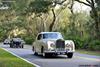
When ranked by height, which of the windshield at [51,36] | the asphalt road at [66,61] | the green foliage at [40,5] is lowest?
the asphalt road at [66,61]

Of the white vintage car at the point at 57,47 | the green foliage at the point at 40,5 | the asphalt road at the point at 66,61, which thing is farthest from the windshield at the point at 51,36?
the green foliage at the point at 40,5

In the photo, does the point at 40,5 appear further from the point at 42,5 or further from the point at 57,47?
the point at 57,47

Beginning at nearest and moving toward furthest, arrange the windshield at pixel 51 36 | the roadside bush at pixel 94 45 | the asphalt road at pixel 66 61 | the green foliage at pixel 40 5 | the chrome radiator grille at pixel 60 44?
the asphalt road at pixel 66 61
the chrome radiator grille at pixel 60 44
the windshield at pixel 51 36
the roadside bush at pixel 94 45
the green foliage at pixel 40 5

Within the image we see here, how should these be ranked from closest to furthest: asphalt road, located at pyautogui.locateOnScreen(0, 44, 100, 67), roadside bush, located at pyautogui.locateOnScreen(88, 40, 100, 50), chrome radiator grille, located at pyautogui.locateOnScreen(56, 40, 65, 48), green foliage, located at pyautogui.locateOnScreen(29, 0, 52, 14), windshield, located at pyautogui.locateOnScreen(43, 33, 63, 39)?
asphalt road, located at pyautogui.locateOnScreen(0, 44, 100, 67) < chrome radiator grille, located at pyautogui.locateOnScreen(56, 40, 65, 48) < windshield, located at pyautogui.locateOnScreen(43, 33, 63, 39) < roadside bush, located at pyautogui.locateOnScreen(88, 40, 100, 50) < green foliage, located at pyautogui.locateOnScreen(29, 0, 52, 14)

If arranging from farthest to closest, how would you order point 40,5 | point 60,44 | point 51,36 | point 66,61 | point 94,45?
point 40,5
point 94,45
point 51,36
point 60,44
point 66,61

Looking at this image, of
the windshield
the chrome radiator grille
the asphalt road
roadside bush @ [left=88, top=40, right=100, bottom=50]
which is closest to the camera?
the asphalt road

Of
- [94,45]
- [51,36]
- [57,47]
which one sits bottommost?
[94,45]

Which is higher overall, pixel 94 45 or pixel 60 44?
pixel 60 44

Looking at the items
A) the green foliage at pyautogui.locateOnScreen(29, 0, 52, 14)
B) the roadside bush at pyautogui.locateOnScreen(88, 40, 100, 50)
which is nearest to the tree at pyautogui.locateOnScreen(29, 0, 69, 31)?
the green foliage at pyautogui.locateOnScreen(29, 0, 52, 14)

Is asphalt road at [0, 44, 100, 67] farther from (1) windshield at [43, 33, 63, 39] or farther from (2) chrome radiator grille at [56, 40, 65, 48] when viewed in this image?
(1) windshield at [43, 33, 63, 39]

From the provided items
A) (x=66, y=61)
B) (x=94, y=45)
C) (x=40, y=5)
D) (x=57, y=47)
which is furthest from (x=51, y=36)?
(x=40, y=5)

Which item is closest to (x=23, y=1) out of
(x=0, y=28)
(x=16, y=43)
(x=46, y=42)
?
(x=16, y=43)

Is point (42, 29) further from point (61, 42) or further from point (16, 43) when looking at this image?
point (61, 42)

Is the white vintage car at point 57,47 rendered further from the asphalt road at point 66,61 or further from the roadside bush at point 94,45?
the roadside bush at point 94,45
